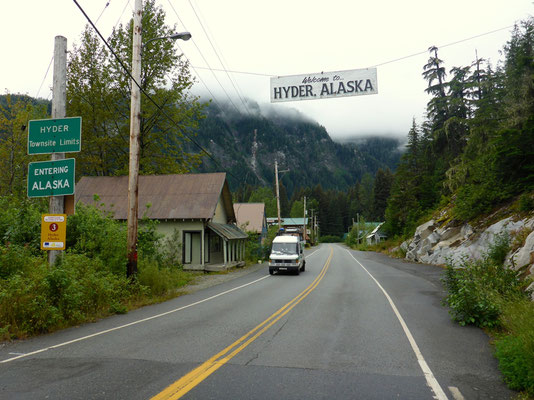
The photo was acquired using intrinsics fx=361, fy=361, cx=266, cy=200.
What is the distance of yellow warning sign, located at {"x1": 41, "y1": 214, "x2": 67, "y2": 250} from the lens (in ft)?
30.5

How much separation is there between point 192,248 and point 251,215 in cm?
2507

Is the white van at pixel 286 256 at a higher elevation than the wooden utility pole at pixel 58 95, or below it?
below

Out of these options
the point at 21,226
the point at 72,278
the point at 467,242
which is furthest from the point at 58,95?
Answer: the point at 467,242

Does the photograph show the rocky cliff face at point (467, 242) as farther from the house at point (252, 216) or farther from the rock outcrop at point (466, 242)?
the house at point (252, 216)

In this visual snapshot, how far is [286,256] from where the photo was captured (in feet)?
74.4

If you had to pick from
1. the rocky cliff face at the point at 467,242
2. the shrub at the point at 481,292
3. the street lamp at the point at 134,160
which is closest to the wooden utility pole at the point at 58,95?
the street lamp at the point at 134,160

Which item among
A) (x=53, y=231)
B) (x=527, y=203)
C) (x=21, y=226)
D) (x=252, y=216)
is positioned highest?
(x=252, y=216)

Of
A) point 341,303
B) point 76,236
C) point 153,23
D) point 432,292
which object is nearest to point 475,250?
point 432,292

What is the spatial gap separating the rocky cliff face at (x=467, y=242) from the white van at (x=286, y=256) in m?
8.61

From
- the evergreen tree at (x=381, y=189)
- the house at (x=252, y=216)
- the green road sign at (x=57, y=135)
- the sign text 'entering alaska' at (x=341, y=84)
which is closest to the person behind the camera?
the green road sign at (x=57, y=135)

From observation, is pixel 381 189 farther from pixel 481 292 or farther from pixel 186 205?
pixel 481 292

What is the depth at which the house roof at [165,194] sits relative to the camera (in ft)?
80.6

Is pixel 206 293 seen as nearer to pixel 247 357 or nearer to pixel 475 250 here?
pixel 247 357

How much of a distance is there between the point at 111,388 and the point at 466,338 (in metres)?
6.82
